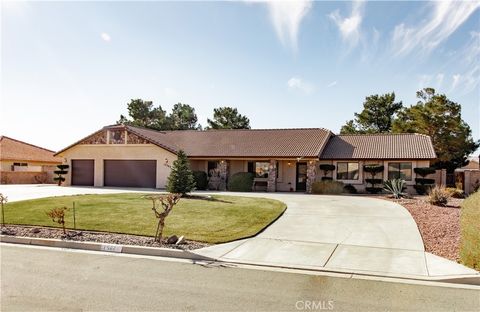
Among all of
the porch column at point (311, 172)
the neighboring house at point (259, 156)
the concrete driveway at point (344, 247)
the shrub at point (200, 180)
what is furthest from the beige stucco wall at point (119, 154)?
the concrete driveway at point (344, 247)

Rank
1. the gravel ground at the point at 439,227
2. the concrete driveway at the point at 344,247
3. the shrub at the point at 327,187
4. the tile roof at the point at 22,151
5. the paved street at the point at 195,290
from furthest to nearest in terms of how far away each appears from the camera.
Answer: the tile roof at the point at 22,151, the shrub at the point at 327,187, the gravel ground at the point at 439,227, the concrete driveway at the point at 344,247, the paved street at the point at 195,290

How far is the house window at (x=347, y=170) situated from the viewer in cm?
2909

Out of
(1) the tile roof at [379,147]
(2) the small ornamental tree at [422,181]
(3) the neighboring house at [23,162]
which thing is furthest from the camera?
(3) the neighboring house at [23,162]

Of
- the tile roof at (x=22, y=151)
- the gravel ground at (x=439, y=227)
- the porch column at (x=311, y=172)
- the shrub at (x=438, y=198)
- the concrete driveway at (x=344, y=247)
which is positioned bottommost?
the concrete driveway at (x=344, y=247)

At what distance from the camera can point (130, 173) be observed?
3170 cm

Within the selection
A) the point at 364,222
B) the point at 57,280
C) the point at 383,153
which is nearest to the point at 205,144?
the point at 383,153

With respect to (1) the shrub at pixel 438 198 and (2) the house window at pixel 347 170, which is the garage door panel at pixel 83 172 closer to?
(2) the house window at pixel 347 170

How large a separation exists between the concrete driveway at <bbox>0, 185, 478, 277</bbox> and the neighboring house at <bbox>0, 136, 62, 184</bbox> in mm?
29233

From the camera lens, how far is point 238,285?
24.0 feet

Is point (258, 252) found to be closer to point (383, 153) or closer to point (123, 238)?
point (123, 238)

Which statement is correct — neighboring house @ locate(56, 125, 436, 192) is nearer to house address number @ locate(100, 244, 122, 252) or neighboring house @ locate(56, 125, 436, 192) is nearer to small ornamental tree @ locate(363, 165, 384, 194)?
small ornamental tree @ locate(363, 165, 384, 194)

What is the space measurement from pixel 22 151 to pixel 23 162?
212 centimetres

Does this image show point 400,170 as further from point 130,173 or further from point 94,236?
point 94,236

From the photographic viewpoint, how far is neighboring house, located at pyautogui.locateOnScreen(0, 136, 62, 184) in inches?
1503
